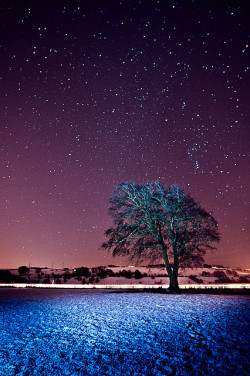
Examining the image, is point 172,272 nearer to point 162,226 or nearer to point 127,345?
point 162,226

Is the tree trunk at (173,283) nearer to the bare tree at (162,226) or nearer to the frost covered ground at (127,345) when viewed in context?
the bare tree at (162,226)

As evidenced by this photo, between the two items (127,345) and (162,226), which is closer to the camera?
(127,345)

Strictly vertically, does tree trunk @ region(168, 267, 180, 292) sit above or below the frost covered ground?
below

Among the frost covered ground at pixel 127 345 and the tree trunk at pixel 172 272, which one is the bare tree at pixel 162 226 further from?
the frost covered ground at pixel 127 345

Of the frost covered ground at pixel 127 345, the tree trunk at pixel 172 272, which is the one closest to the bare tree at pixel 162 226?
the tree trunk at pixel 172 272

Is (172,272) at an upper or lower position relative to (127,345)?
lower

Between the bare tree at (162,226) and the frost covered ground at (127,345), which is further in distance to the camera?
the bare tree at (162,226)

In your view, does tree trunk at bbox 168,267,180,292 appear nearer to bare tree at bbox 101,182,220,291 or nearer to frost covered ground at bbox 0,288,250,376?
bare tree at bbox 101,182,220,291

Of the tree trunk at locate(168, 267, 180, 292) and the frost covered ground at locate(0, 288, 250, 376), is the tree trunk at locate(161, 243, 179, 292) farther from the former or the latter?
the frost covered ground at locate(0, 288, 250, 376)

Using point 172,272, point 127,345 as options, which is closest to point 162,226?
point 172,272

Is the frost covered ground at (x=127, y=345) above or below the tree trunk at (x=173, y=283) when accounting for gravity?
above

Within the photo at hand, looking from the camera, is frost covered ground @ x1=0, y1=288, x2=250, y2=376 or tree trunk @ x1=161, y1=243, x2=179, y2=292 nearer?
frost covered ground @ x1=0, y1=288, x2=250, y2=376

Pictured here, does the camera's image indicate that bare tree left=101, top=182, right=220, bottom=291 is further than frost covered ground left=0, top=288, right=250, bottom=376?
Yes

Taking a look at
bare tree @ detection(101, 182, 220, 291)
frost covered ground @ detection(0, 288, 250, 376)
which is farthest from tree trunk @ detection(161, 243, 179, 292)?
frost covered ground @ detection(0, 288, 250, 376)
